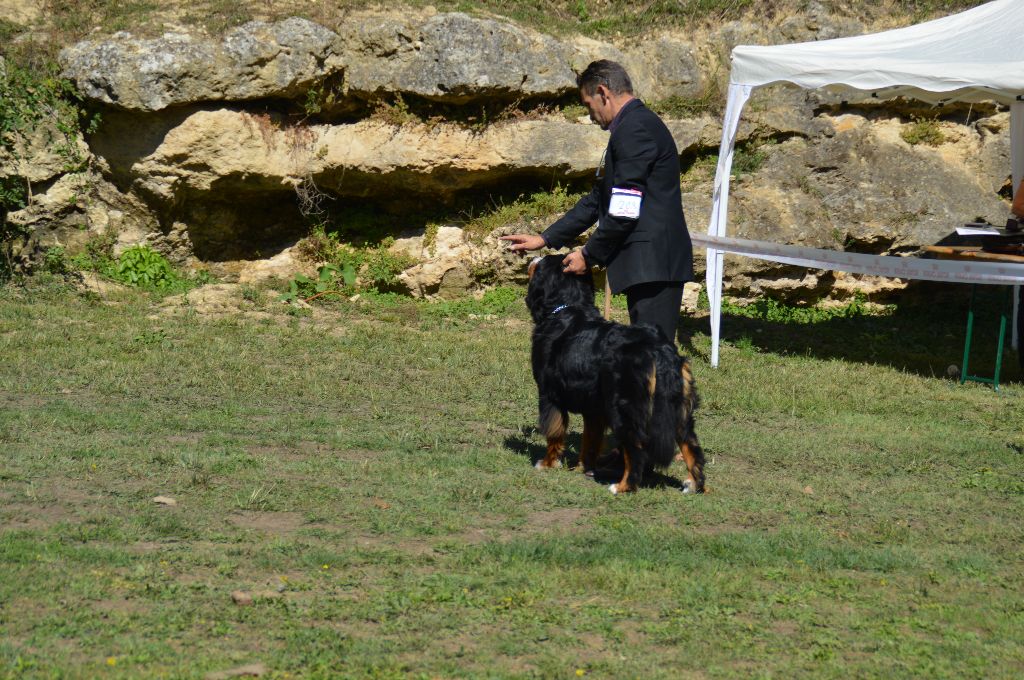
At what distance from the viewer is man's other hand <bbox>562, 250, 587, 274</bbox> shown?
19.8ft

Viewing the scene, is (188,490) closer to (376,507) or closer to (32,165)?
(376,507)

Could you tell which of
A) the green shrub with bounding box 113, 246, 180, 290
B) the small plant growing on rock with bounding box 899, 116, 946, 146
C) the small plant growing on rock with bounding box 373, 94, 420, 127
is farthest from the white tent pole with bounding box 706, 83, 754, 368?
the green shrub with bounding box 113, 246, 180, 290

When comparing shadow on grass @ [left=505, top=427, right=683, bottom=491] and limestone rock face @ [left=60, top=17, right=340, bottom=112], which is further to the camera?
limestone rock face @ [left=60, top=17, right=340, bottom=112]

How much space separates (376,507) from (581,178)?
787cm

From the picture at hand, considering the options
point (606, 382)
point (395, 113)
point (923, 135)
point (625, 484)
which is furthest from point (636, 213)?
point (923, 135)

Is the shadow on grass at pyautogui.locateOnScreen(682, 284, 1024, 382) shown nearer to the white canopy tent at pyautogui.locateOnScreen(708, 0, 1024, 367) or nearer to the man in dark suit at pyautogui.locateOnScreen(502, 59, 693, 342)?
the white canopy tent at pyautogui.locateOnScreen(708, 0, 1024, 367)

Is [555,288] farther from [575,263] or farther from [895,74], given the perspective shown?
[895,74]

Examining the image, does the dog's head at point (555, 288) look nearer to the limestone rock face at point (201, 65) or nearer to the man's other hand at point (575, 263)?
the man's other hand at point (575, 263)

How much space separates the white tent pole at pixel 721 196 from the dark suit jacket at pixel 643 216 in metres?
4.05

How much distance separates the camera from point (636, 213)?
5973 millimetres

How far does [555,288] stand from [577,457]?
1259mm

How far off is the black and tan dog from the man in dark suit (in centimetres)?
21

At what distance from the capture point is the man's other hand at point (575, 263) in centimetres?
604

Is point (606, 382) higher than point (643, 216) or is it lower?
lower
